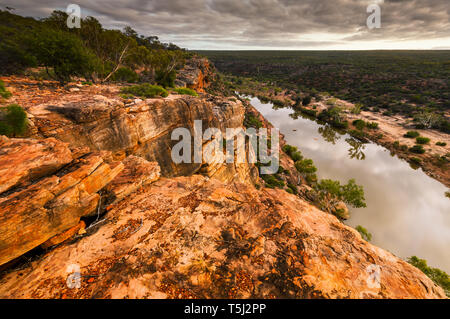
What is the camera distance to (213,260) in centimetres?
614

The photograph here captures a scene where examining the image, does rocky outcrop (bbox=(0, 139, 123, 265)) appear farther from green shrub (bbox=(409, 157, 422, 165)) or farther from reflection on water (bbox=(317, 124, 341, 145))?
green shrub (bbox=(409, 157, 422, 165))

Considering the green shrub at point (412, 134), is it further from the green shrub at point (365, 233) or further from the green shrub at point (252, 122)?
the green shrub at point (365, 233)

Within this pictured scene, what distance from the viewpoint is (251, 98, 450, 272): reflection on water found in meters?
23.4

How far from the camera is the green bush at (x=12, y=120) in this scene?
741 cm

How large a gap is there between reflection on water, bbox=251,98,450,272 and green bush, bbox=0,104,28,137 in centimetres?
3549

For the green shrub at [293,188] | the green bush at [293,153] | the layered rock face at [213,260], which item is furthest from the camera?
the green bush at [293,153]

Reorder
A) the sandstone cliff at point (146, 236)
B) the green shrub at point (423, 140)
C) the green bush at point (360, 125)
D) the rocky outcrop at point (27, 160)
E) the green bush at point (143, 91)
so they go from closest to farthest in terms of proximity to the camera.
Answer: the sandstone cliff at point (146, 236) < the rocky outcrop at point (27, 160) < the green bush at point (143, 91) < the green shrub at point (423, 140) < the green bush at point (360, 125)

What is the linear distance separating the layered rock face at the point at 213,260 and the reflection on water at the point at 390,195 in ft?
79.2

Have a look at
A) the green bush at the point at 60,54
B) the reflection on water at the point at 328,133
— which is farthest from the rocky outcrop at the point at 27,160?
the reflection on water at the point at 328,133

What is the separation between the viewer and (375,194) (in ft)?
104

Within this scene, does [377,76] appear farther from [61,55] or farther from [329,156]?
[61,55]

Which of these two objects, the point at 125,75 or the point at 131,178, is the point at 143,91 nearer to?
the point at 131,178
